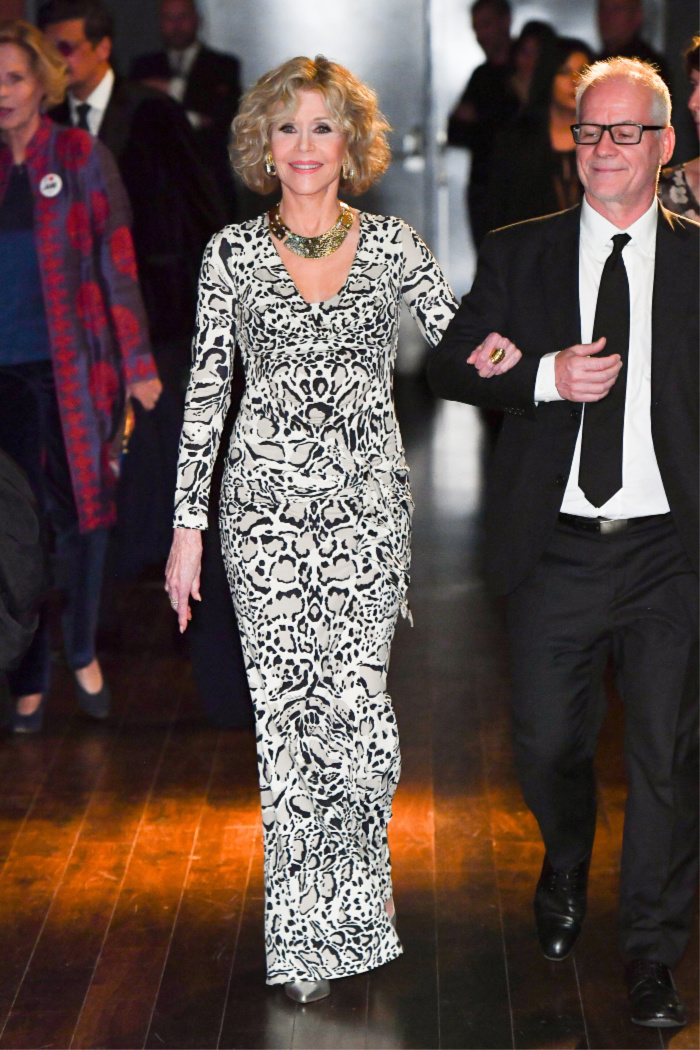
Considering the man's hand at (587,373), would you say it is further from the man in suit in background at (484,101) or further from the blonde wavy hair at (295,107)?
the man in suit in background at (484,101)

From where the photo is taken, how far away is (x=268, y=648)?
3299 millimetres

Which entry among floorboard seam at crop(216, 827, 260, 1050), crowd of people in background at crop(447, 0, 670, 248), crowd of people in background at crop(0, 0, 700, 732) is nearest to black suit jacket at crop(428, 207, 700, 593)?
crowd of people in background at crop(0, 0, 700, 732)

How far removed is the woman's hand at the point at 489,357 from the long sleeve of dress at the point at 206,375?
21.6 inches

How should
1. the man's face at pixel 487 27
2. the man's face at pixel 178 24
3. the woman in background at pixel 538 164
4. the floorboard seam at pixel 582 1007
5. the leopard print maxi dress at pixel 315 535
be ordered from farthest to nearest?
the man's face at pixel 487 27 < the man's face at pixel 178 24 < the woman in background at pixel 538 164 < the leopard print maxi dress at pixel 315 535 < the floorboard seam at pixel 582 1007

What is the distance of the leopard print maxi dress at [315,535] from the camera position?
3.26m

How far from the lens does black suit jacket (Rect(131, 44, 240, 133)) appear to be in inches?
353

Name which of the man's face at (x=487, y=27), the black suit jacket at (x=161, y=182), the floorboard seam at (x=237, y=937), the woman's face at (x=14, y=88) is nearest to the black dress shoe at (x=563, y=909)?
the floorboard seam at (x=237, y=937)

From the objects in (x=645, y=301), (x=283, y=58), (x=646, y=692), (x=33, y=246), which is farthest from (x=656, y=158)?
(x=283, y=58)

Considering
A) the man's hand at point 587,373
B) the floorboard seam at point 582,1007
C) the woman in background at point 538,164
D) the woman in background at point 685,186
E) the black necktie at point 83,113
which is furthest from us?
the woman in background at point 538,164

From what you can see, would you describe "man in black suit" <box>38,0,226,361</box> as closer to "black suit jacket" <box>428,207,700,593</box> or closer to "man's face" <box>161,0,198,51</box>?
"black suit jacket" <box>428,207,700,593</box>

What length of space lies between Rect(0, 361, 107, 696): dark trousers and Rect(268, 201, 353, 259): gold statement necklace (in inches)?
64.4

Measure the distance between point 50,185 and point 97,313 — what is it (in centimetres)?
41

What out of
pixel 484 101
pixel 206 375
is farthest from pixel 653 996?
pixel 484 101

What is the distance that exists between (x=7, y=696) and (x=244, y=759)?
64.8 inches
